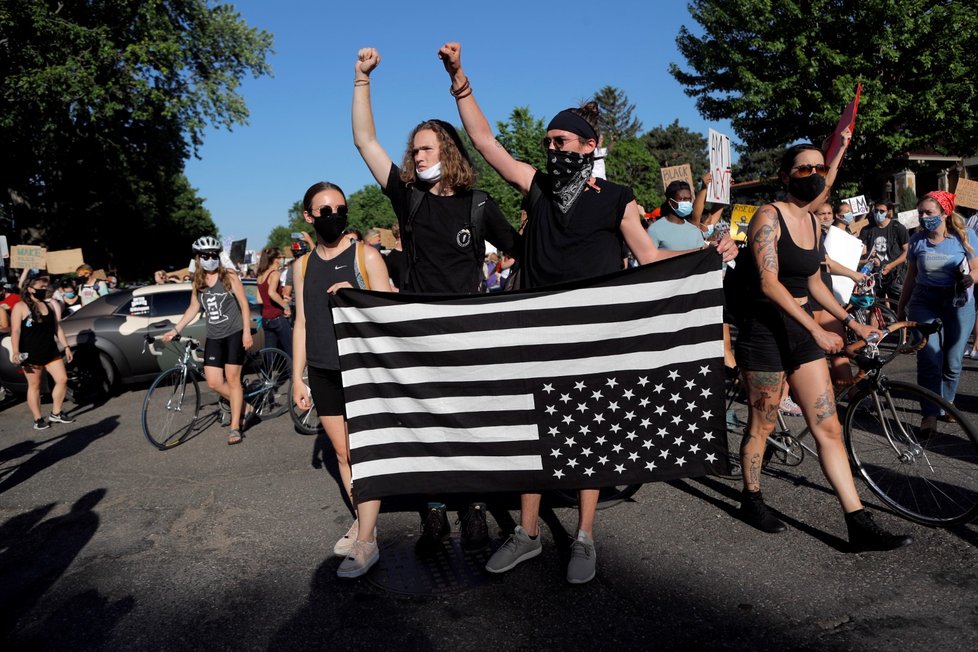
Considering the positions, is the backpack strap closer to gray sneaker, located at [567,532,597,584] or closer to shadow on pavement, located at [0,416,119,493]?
gray sneaker, located at [567,532,597,584]

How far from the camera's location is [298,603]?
10.9ft

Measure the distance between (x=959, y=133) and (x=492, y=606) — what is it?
84.2 feet

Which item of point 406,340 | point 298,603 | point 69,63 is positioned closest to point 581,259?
→ point 406,340

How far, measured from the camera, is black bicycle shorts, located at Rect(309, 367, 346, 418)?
3777 millimetres

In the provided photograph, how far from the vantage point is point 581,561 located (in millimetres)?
3391

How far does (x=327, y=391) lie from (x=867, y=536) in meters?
2.89

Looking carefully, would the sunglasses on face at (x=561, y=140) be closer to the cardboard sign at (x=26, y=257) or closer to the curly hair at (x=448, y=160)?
the curly hair at (x=448, y=160)

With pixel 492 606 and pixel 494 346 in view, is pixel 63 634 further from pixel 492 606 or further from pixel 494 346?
pixel 494 346

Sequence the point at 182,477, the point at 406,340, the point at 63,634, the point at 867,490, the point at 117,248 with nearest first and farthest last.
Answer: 1. the point at 63,634
2. the point at 406,340
3. the point at 867,490
4. the point at 182,477
5. the point at 117,248

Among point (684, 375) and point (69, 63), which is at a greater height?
point (69, 63)

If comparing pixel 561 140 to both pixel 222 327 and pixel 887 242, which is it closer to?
Result: pixel 222 327

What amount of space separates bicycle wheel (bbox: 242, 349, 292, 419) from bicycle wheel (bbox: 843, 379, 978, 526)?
5961mm

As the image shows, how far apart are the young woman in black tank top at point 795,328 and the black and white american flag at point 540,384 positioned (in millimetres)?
610

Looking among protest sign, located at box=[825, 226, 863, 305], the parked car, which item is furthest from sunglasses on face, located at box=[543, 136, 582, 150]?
the parked car
